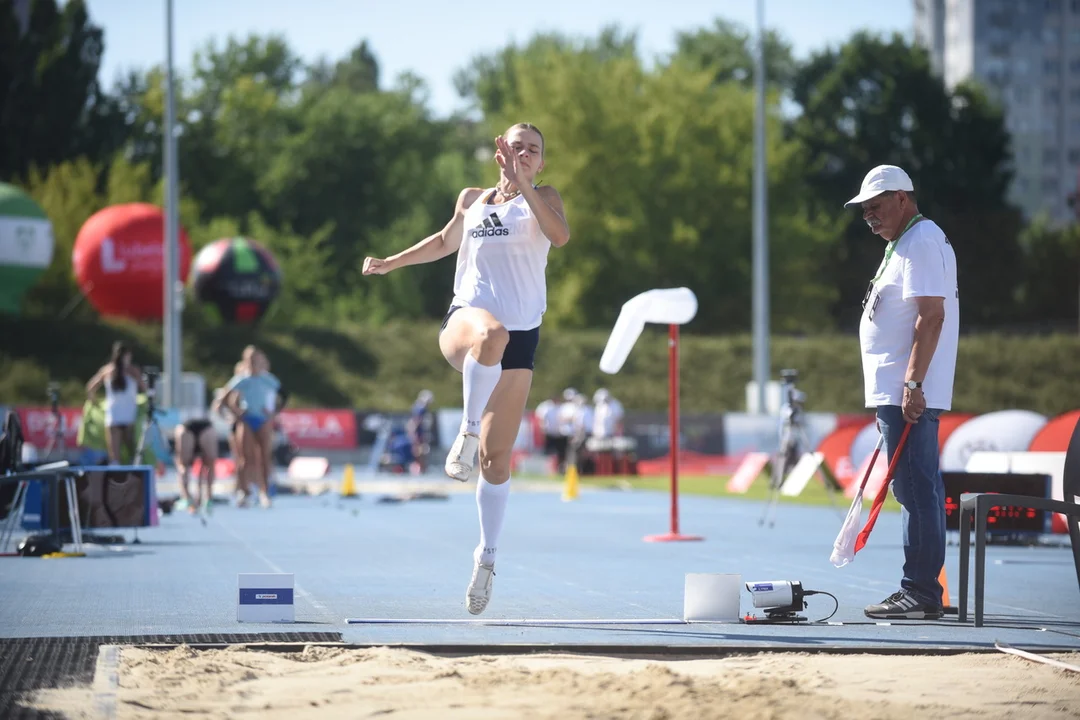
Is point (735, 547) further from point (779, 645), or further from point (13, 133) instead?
point (13, 133)

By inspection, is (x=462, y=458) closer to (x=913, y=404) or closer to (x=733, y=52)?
(x=913, y=404)

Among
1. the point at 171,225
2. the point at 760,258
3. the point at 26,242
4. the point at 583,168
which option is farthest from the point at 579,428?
the point at 583,168

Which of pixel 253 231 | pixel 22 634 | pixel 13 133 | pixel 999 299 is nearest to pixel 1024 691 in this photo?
pixel 22 634

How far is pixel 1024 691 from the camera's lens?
253 inches

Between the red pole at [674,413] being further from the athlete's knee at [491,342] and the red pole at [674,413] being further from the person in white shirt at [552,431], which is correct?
the person in white shirt at [552,431]

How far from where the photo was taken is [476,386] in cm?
834

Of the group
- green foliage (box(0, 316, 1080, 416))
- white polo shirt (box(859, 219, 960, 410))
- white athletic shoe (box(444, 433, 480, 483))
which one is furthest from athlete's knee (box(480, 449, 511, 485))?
A: green foliage (box(0, 316, 1080, 416))

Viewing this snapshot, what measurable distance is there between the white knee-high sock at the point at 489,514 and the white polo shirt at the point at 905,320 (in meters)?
1.97

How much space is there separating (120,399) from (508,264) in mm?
12448

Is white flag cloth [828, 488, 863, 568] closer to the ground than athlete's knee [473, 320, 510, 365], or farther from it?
closer to the ground

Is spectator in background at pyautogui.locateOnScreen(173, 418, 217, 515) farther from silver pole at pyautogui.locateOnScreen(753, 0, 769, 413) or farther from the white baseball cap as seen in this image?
silver pole at pyautogui.locateOnScreen(753, 0, 769, 413)

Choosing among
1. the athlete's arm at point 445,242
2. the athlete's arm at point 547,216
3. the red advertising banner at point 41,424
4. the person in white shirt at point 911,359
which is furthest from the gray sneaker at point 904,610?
the red advertising banner at point 41,424

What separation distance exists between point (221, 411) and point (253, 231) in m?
45.9

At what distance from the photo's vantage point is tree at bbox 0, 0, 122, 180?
57062 millimetres
